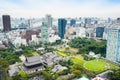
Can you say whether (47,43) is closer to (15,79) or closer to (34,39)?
(34,39)

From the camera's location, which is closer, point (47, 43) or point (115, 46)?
point (115, 46)

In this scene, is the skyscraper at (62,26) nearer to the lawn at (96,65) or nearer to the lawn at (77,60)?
the lawn at (77,60)

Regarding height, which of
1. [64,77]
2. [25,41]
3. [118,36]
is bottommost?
[64,77]

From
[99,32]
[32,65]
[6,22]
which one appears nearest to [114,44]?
[32,65]

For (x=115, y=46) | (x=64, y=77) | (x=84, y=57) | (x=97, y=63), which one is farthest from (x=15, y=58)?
(x=115, y=46)

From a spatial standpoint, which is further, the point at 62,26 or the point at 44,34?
the point at 62,26

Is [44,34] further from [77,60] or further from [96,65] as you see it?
[96,65]

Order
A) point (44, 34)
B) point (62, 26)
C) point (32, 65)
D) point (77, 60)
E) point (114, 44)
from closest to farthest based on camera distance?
point (32, 65), point (114, 44), point (77, 60), point (44, 34), point (62, 26)

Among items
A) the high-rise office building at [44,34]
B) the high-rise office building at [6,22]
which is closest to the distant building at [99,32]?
the high-rise office building at [44,34]

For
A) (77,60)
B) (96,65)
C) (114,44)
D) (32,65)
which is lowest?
(96,65)
